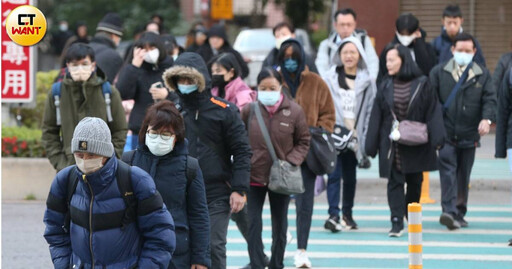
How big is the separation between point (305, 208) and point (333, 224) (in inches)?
73.9

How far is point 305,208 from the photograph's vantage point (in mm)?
10375

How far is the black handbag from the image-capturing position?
10406mm

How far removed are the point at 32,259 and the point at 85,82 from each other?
6.02 feet

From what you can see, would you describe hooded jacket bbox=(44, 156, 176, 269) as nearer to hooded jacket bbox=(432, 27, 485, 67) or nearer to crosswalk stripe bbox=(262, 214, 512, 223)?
crosswalk stripe bbox=(262, 214, 512, 223)

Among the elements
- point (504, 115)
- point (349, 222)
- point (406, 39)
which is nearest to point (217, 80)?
point (349, 222)

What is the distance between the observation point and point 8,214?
42.5ft

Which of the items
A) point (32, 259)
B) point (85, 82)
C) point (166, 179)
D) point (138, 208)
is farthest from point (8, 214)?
point (138, 208)

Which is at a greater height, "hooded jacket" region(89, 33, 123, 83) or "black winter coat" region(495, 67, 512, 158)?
"hooded jacket" region(89, 33, 123, 83)

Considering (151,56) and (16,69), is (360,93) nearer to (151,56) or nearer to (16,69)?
(151,56)

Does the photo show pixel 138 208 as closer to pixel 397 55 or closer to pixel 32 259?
pixel 32 259

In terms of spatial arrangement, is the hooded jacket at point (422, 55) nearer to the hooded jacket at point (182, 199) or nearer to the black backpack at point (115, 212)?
the hooded jacket at point (182, 199)

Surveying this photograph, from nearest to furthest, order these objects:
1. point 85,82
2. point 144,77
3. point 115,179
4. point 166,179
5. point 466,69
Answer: point 115,179 → point 166,179 → point 85,82 → point 144,77 → point 466,69

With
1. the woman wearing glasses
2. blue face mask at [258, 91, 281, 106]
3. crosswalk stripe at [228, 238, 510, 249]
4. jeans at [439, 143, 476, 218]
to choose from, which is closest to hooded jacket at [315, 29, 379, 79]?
jeans at [439, 143, 476, 218]

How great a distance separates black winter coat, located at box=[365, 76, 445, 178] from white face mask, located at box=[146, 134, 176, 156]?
5.02 metres
